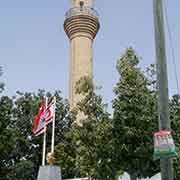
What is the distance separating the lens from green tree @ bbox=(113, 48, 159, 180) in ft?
53.8

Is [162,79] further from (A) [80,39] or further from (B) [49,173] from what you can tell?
(A) [80,39]

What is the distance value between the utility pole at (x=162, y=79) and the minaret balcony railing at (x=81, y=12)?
101ft

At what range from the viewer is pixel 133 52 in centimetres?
1805

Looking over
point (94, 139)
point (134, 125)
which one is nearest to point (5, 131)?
point (94, 139)

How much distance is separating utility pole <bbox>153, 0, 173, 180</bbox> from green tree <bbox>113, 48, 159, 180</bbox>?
1049cm

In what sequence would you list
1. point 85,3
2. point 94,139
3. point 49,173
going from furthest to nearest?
point 85,3 < point 94,139 < point 49,173

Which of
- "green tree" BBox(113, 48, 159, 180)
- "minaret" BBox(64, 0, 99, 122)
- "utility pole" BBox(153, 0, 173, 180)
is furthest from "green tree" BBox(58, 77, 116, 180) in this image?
"minaret" BBox(64, 0, 99, 122)

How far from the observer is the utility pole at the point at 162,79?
509 centimetres

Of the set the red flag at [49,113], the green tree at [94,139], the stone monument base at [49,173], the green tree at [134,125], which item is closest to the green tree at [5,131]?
the green tree at [94,139]

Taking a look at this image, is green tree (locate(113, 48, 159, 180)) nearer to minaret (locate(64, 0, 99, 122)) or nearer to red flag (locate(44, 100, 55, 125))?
red flag (locate(44, 100, 55, 125))

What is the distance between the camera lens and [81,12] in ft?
119

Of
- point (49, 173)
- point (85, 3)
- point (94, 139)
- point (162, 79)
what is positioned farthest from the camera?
point (85, 3)

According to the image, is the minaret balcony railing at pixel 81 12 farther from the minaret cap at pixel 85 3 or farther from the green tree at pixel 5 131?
the green tree at pixel 5 131

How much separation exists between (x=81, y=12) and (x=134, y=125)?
70.9 feet
